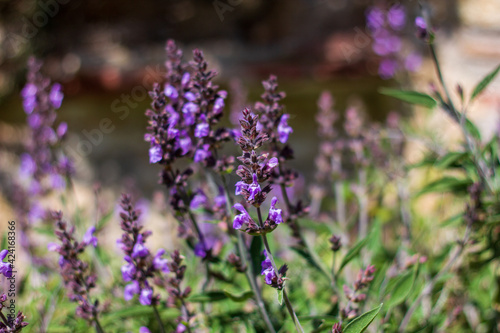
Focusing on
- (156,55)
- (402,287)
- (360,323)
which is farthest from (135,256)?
(156,55)

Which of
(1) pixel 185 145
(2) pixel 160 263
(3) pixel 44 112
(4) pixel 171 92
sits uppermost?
(4) pixel 171 92

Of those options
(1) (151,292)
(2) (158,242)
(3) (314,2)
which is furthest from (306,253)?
(3) (314,2)

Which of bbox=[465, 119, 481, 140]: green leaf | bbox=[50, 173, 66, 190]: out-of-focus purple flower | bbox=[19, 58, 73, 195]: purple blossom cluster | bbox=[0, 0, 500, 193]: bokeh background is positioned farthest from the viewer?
bbox=[0, 0, 500, 193]: bokeh background

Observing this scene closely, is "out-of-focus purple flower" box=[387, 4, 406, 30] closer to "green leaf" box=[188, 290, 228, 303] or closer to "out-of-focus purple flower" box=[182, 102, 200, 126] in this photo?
"out-of-focus purple flower" box=[182, 102, 200, 126]

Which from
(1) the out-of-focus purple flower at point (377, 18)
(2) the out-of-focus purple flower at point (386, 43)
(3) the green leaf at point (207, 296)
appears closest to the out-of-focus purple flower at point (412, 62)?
(2) the out-of-focus purple flower at point (386, 43)

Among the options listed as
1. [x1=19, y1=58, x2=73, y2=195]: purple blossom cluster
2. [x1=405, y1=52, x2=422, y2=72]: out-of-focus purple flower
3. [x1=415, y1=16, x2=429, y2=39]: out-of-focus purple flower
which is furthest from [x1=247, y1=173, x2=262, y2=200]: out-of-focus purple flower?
[x1=405, y1=52, x2=422, y2=72]: out-of-focus purple flower

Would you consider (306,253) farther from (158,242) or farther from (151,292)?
(158,242)

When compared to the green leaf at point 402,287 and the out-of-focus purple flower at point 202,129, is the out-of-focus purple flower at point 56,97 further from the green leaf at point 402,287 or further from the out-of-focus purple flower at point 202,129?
the green leaf at point 402,287

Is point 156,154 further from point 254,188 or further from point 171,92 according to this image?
point 254,188

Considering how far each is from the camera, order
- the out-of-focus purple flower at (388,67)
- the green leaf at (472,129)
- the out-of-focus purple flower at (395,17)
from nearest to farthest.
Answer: the green leaf at (472,129), the out-of-focus purple flower at (395,17), the out-of-focus purple flower at (388,67)
